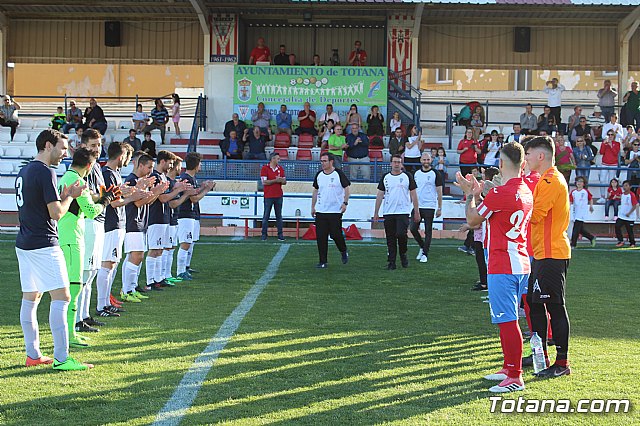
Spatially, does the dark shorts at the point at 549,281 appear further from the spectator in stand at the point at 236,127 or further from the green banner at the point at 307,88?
the green banner at the point at 307,88

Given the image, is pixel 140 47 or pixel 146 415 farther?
pixel 140 47

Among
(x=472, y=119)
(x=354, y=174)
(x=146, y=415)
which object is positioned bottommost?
(x=146, y=415)

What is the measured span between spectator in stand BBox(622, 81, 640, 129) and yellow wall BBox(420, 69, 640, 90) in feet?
35.2

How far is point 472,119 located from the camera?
25859 mm

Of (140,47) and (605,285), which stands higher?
(140,47)

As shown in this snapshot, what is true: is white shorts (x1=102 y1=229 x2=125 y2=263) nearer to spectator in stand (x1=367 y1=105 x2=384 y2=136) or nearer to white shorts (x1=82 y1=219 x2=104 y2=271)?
white shorts (x1=82 y1=219 x2=104 y2=271)

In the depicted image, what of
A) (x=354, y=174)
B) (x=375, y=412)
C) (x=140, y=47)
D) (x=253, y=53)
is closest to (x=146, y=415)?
(x=375, y=412)

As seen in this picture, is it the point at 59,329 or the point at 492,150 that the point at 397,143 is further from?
the point at 59,329

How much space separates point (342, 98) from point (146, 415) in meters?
21.4

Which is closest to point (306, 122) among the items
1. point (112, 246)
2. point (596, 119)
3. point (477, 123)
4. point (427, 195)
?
point (477, 123)

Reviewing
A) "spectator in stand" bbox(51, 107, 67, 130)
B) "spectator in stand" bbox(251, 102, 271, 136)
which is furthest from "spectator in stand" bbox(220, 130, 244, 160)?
"spectator in stand" bbox(51, 107, 67, 130)

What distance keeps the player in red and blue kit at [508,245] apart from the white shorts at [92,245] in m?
3.87

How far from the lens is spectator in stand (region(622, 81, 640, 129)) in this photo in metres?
25.9

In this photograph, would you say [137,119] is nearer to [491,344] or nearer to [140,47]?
[140,47]
